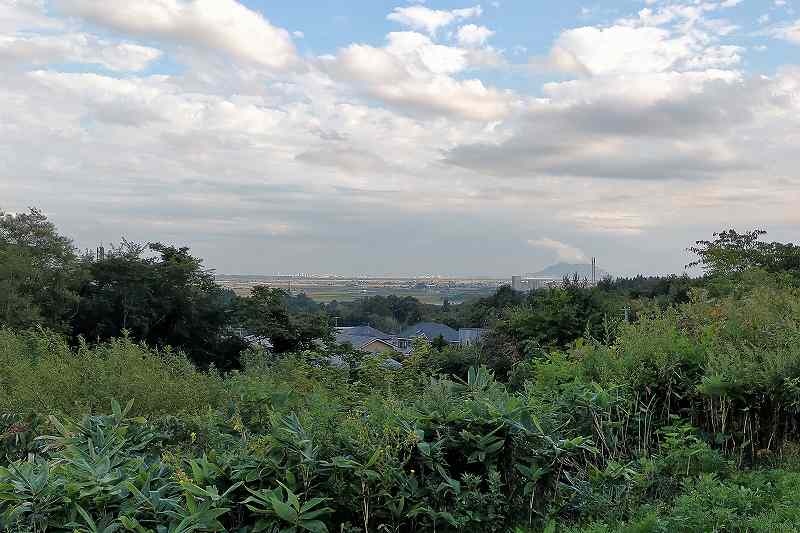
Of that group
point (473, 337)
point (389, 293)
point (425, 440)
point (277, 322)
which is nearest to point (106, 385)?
point (425, 440)

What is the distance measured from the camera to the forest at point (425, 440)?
2885 mm

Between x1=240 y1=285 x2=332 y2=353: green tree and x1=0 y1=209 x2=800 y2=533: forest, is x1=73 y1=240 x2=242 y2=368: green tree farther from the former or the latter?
x1=0 y1=209 x2=800 y2=533: forest

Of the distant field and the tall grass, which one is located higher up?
→ the tall grass

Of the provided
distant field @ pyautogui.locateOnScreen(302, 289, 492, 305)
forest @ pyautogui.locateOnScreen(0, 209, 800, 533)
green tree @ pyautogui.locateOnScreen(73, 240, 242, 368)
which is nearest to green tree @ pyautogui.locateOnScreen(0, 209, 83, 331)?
green tree @ pyautogui.locateOnScreen(73, 240, 242, 368)

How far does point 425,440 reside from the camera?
11.3 feet

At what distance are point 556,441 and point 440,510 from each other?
2.54ft

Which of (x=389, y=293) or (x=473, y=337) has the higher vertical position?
(x=473, y=337)

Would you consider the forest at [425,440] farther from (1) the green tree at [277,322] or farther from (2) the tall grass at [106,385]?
(1) the green tree at [277,322]

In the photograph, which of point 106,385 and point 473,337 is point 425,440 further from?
point 473,337

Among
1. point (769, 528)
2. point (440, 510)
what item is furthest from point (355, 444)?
point (769, 528)

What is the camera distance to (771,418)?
15.1ft

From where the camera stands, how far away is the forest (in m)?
2.88

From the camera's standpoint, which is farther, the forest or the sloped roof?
the sloped roof

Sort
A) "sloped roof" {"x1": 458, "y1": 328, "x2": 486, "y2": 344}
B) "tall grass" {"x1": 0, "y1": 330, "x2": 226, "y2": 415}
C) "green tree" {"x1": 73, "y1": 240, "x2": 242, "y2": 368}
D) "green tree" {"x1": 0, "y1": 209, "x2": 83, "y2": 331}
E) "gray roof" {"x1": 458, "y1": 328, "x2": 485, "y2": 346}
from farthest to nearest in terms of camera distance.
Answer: "green tree" {"x1": 73, "y1": 240, "x2": 242, "y2": 368} < "green tree" {"x1": 0, "y1": 209, "x2": 83, "y2": 331} < "gray roof" {"x1": 458, "y1": 328, "x2": 485, "y2": 346} < "sloped roof" {"x1": 458, "y1": 328, "x2": 486, "y2": 344} < "tall grass" {"x1": 0, "y1": 330, "x2": 226, "y2": 415}
